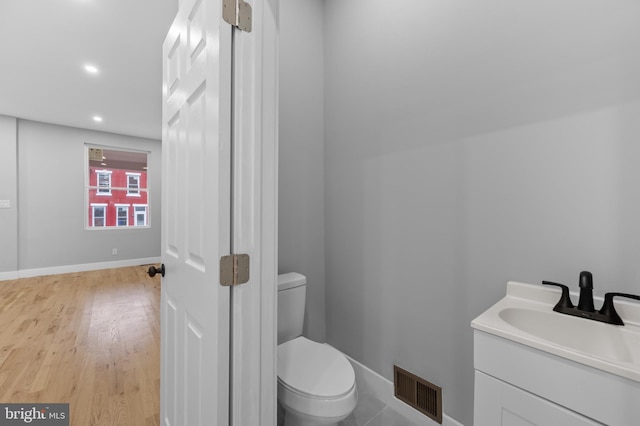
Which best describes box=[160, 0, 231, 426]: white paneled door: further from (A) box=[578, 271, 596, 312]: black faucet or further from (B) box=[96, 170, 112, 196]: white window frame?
(B) box=[96, 170, 112, 196]: white window frame

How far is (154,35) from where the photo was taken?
240 centimetres

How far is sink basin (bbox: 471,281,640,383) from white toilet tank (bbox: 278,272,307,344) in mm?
1024

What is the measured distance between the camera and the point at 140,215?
566cm

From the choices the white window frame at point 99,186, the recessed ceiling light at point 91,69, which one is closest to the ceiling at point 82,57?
the recessed ceiling light at point 91,69

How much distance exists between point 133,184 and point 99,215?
0.82 meters

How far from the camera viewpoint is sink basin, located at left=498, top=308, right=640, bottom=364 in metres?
0.84

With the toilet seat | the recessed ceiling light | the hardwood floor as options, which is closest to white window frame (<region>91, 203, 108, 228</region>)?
the hardwood floor

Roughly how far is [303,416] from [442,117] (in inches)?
59.6

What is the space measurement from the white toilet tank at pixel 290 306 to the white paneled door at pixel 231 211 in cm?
64

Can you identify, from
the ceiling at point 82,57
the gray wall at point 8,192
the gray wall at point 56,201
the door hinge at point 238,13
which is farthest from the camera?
the gray wall at point 56,201

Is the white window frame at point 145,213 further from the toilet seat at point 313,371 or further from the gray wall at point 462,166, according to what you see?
the toilet seat at point 313,371

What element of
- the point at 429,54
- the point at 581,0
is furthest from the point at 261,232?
the point at 581,0

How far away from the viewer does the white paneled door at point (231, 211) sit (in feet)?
2.66

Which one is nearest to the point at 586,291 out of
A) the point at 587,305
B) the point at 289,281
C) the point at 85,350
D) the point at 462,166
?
the point at 587,305
